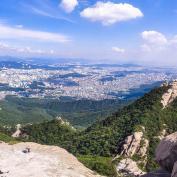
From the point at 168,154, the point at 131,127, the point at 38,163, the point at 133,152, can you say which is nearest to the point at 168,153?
the point at 168,154

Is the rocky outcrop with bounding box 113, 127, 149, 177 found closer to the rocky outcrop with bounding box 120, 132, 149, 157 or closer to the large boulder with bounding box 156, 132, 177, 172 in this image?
the rocky outcrop with bounding box 120, 132, 149, 157

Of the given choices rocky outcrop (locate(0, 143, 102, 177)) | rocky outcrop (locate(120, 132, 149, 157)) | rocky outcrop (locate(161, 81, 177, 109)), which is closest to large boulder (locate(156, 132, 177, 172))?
rocky outcrop (locate(0, 143, 102, 177))

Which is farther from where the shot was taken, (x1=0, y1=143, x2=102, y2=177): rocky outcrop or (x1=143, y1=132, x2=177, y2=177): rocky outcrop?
(x1=0, y1=143, x2=102, y2=177): rocky outcrop

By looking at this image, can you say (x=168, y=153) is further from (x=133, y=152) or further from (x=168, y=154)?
(x=133, y=152)

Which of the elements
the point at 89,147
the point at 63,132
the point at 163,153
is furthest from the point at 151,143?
the point at 163,153

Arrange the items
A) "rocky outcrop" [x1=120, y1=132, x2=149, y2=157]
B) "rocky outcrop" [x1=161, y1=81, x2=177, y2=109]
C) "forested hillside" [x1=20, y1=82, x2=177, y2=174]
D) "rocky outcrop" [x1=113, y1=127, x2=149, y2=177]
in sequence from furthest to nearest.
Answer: "rocky outcrop" [x1=161, y1=81, x2=177, y2=109], "forested hillside" [x1=20, y1=82, x2=177, y2=174], "rocky outcrop" [x1=120, y1=132, x2=149, y2=157], "rocky outcrop" [x1=113, y1=127, x2=149, y2=177]

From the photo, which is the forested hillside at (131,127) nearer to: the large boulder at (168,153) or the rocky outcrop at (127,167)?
the rocky outcrop at (127,167)
